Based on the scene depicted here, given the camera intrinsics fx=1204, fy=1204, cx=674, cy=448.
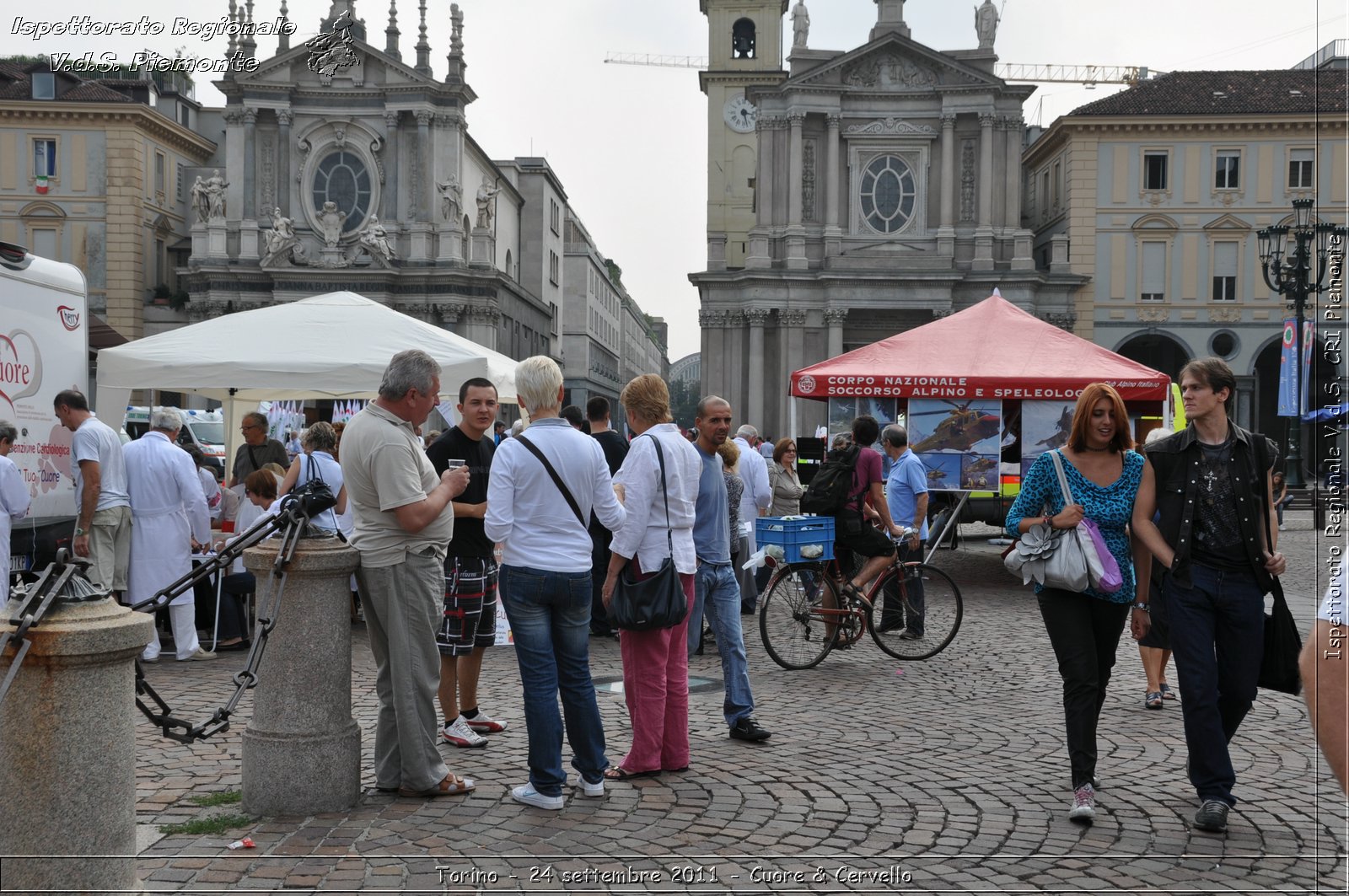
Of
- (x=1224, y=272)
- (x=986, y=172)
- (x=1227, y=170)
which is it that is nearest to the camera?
(x=1227, y=170)

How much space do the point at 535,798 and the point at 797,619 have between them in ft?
13.1

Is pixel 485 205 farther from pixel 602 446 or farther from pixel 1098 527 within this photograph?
pixel 1098 527

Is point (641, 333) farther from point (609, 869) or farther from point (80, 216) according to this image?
point (609, 869)

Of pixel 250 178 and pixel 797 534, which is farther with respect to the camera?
pixel 250 178

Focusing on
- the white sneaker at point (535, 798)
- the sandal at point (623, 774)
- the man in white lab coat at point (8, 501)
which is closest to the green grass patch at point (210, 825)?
the white sneaker at point (535, 798)

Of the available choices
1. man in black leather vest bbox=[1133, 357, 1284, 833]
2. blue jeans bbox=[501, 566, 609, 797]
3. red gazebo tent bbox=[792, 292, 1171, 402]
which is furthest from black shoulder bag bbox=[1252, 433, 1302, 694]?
red gazebo tent bbox=[792, 292, 1171, 402]

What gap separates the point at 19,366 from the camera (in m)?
9.23

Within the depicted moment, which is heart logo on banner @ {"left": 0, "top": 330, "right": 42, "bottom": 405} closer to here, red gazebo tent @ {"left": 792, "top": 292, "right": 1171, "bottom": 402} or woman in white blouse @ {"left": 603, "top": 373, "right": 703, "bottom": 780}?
woman in white blouse @ {"left": 603, "top": 373, "right": 703, "bottom": 780}

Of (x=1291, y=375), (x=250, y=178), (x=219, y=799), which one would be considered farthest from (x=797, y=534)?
(x=250, y=178)

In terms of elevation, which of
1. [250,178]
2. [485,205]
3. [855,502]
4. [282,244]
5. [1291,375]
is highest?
[250,178]

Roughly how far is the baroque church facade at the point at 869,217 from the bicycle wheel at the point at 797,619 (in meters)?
38.4

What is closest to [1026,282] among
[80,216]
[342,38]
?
[342,38]

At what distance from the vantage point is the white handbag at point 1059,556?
5.52 metres

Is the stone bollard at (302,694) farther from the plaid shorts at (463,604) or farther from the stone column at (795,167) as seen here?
the stone column at (795,167)
